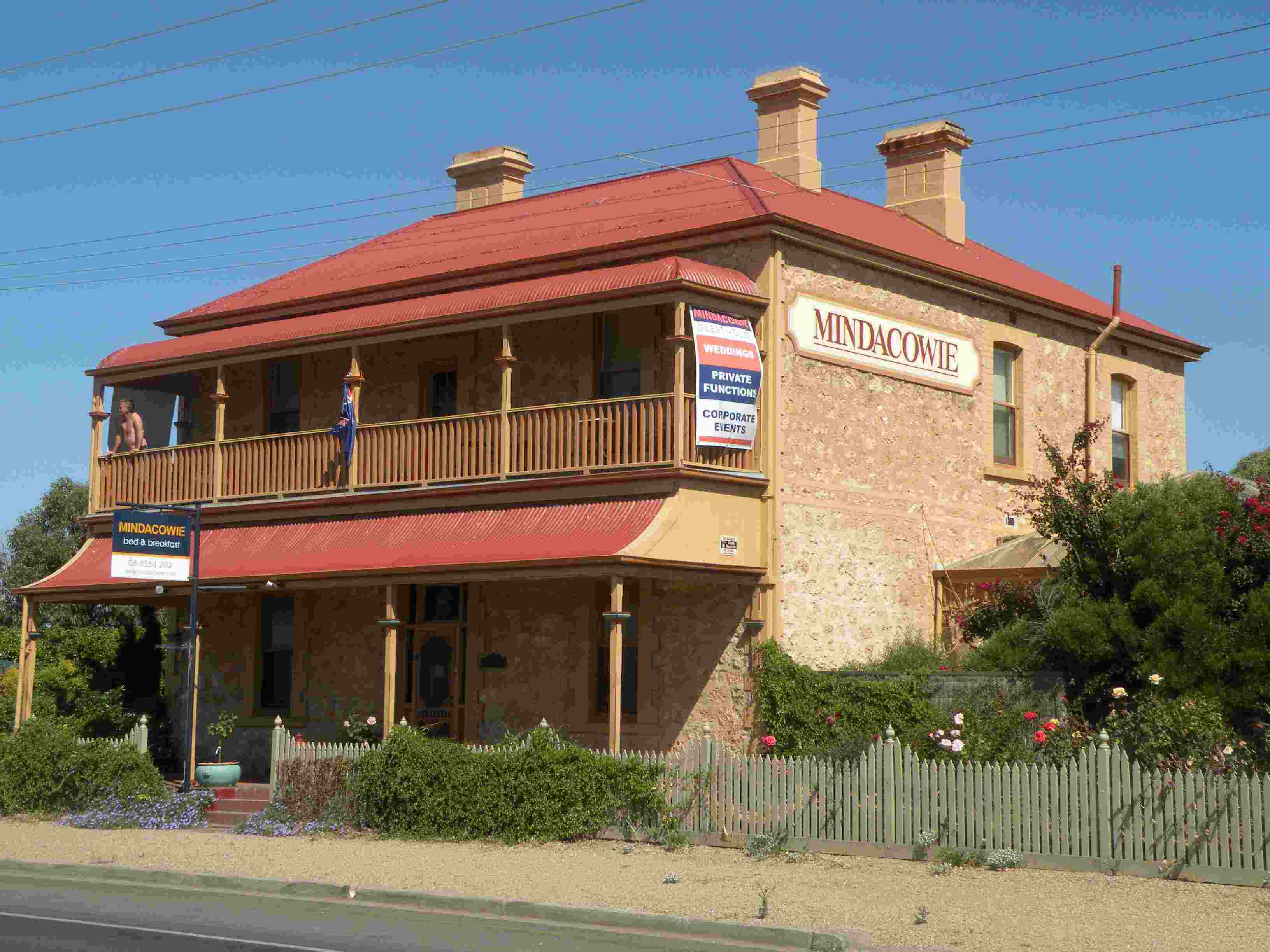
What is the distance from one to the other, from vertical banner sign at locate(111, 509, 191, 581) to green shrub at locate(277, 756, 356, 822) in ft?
10.5

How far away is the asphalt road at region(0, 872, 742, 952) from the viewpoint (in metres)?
11.3

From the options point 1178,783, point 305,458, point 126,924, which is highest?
point 305,458

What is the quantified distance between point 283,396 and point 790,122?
881cm

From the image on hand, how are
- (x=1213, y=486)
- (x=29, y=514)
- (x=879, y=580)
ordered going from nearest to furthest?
(x=1213, y=486) → (x=879, y=580) → (x=29, y=514)

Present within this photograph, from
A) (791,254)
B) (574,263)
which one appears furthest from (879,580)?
(574,263)

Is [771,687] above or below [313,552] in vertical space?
below

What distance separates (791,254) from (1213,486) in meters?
5.70

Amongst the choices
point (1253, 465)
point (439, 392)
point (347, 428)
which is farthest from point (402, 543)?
point (1253, 465)

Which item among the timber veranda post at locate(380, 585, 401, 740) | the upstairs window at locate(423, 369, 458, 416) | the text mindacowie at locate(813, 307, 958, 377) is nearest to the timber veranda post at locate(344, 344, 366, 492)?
the upstairs window at locate(423, 369, 458, 416)

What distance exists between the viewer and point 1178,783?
13922 mm

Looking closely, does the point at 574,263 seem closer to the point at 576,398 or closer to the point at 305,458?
the point at 576,398

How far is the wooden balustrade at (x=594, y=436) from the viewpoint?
1908 cm

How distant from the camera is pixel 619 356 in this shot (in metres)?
21.4

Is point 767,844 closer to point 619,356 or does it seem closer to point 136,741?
point 619,356
